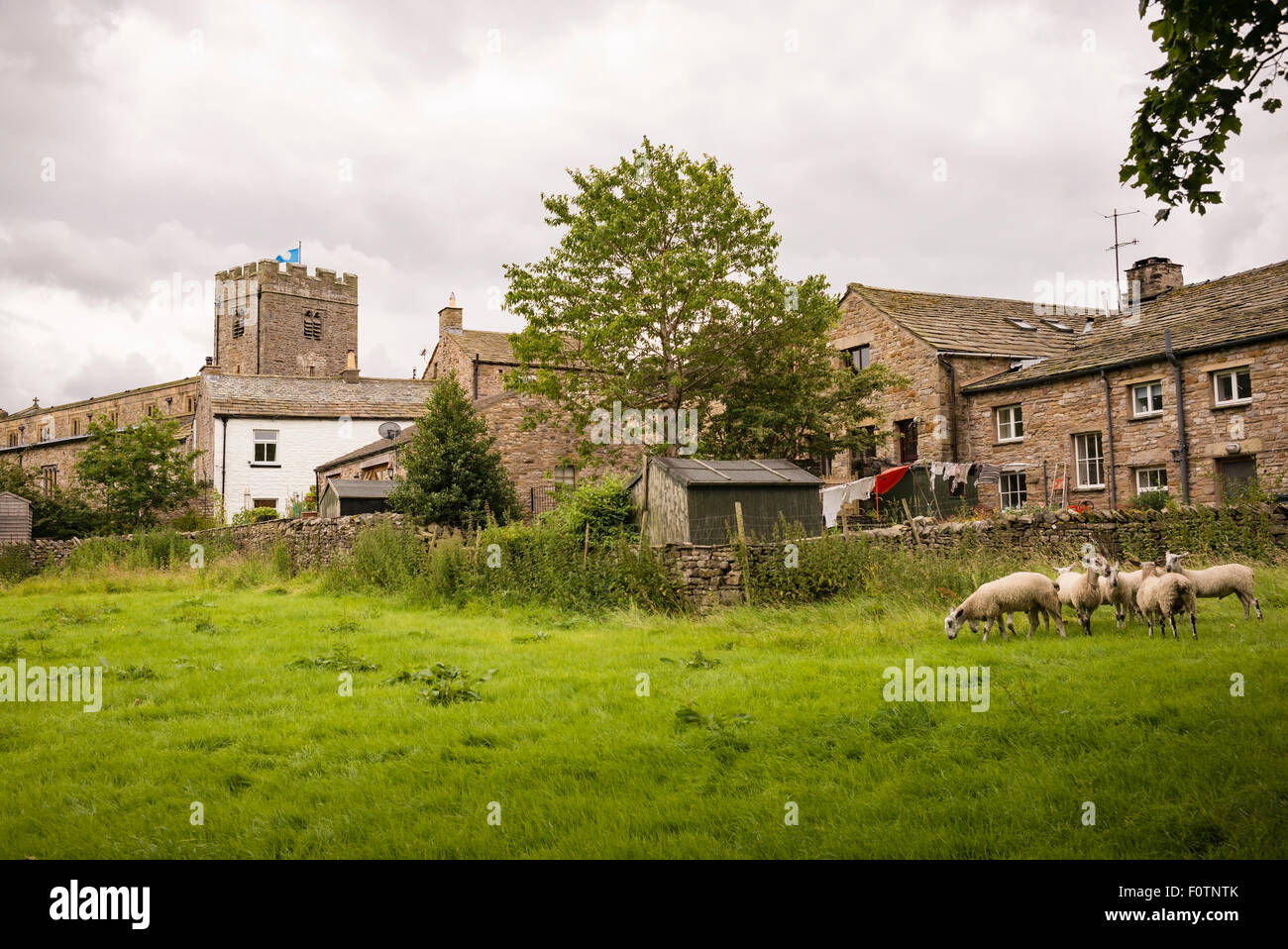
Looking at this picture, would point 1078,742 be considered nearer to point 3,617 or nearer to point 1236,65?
point 1236,65

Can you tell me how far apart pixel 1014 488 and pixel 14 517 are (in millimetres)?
35384

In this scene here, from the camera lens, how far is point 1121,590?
396 inches

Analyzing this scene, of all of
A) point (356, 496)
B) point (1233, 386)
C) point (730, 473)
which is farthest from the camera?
point (356, 496)

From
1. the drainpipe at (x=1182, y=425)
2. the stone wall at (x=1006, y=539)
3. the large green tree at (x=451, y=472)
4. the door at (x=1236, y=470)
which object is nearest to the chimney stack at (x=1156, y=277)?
the drainpipe at (x=1182, y=425)

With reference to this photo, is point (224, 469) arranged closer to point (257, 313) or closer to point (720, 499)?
point (720, 499)

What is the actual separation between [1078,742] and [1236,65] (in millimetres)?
4866

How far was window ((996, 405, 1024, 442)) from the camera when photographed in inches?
1116

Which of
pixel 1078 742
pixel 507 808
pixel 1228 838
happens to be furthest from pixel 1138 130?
pixel 507 808

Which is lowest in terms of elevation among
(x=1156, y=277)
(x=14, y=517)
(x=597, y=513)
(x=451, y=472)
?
(x=597, y=513)

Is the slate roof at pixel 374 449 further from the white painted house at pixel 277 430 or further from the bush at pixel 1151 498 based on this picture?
the bush at pixel 1151 498

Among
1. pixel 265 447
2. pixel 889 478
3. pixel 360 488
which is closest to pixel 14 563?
pixel 360 488

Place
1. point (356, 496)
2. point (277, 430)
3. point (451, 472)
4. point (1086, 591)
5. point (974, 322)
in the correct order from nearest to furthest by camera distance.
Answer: point (1086, 591) < point (451, 472) < point (356, 496) < point (974, 322) < point (277, 430)

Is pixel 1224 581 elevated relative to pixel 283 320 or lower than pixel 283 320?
lower

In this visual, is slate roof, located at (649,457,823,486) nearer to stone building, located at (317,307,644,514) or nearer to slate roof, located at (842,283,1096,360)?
stone building, located at (317,307,644,514)
